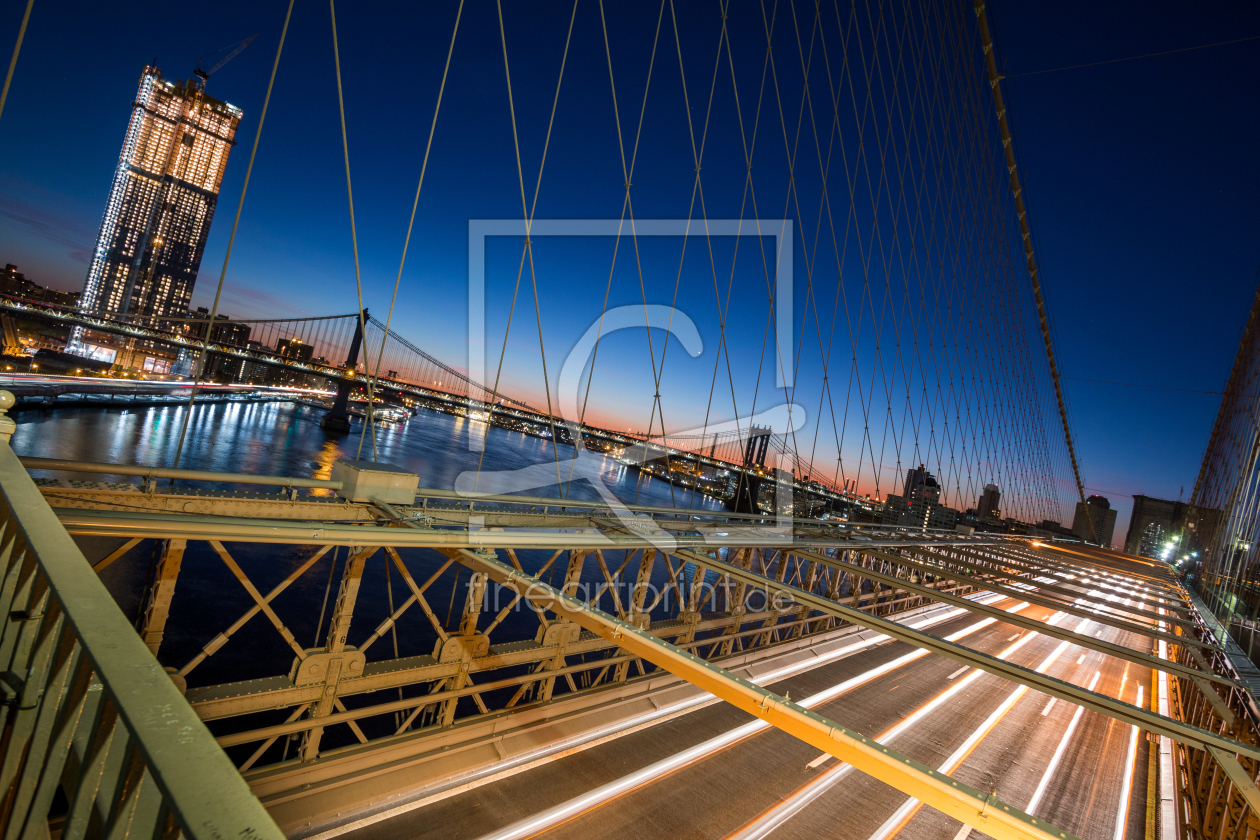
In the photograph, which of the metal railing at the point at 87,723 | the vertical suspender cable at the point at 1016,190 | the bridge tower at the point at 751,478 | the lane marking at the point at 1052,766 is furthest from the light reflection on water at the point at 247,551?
the vertical suspender cable at the point at 1016,190

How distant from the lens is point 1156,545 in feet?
279

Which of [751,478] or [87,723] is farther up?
[751,478]

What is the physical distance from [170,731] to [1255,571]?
1467 cm

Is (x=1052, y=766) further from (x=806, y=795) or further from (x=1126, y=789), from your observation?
(x=806, y=795)

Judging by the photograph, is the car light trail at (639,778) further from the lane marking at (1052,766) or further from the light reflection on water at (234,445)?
the light reflection on water at (234,445)

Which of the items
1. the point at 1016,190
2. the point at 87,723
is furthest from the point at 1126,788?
the point at 1016,190

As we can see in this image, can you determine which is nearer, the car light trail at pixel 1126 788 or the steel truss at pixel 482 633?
the steel truss at pixel 482 633

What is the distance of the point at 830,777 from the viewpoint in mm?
8203

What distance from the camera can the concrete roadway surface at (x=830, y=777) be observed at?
630 centimetres

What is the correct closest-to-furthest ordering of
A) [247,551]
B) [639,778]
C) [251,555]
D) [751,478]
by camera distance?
[639,778]
[751,478]
[251,555]
[247,551]

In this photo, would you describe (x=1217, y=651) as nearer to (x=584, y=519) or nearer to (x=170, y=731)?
(x=584, y=519)

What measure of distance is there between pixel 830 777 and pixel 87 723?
30.2 ft

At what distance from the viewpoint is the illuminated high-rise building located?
4230 inches

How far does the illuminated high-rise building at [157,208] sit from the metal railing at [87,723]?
131527mm
